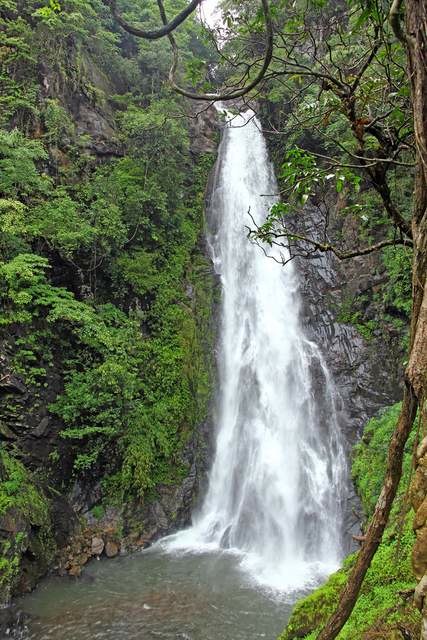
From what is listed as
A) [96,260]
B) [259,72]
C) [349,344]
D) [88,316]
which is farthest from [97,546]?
[259,72]

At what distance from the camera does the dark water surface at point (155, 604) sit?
6648 millimetres

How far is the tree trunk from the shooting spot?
6.70 ft

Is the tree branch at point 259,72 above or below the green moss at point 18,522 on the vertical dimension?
above

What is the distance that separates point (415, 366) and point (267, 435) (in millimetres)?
9816

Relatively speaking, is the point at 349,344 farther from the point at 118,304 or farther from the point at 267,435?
the point at 118,304

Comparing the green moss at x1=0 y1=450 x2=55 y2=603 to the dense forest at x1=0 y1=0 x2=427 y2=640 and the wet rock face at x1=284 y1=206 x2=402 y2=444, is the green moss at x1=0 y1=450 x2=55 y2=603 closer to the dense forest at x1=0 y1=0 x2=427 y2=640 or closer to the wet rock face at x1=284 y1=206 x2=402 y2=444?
the dense forest at x1=0 y1=0 x2=427 y2=640

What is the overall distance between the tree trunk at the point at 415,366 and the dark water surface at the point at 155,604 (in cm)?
556

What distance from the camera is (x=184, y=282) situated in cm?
1359

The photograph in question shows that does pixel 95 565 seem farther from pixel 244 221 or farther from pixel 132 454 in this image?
pixel 244 221

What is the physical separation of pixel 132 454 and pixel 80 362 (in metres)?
2.41

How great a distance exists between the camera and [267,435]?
37.9 ft

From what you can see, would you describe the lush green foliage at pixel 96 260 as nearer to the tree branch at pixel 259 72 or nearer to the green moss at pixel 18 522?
the green moss at pixel 18 522

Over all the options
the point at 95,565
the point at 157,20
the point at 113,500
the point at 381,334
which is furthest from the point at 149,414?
the point at 157,20

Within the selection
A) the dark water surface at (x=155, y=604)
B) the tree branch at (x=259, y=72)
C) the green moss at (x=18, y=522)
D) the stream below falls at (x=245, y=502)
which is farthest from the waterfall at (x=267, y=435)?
the tree branch at (x=259, y=72)
